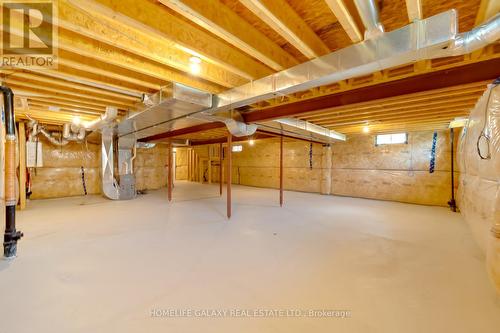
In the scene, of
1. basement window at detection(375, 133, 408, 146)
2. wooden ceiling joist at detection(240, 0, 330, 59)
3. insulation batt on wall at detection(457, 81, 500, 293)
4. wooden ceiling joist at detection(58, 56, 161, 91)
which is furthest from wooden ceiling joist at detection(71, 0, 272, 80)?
basement window at detection(375, 133, 408, 146)

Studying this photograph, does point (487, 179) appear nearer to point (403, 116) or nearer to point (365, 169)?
point (403, 116)

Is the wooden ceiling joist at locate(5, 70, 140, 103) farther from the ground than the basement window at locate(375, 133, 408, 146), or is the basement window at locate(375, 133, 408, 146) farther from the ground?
the wooden ceiling joist at locate(5, 70, 140, 103)

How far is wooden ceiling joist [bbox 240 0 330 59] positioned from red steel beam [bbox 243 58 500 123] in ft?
2.93

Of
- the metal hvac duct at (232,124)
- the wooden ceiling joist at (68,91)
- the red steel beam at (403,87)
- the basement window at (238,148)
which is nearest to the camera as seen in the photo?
the red steel beam at (403,87)

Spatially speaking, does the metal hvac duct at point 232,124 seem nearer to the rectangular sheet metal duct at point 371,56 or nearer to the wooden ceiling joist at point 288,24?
the rectangular sheet metal duct at point 371,56

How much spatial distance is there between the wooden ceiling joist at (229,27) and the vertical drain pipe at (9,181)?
7.37 ft

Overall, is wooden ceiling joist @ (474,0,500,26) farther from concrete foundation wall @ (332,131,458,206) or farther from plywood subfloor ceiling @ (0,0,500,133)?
concrete foundation wall @ (332,131,458,206)

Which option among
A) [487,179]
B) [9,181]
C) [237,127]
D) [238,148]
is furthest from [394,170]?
[9,181]

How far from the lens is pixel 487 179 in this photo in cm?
240

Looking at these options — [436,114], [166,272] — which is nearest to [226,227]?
[166,272]

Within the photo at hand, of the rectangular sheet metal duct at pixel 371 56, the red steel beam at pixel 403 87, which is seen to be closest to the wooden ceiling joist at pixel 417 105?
the red steel beam at pixel 403 87

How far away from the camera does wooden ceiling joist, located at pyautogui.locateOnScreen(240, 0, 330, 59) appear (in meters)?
1.34

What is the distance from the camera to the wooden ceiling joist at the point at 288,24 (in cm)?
134

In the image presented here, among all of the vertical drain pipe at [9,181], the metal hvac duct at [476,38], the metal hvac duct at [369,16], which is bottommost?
the vertical drain pipe at [9,181]
